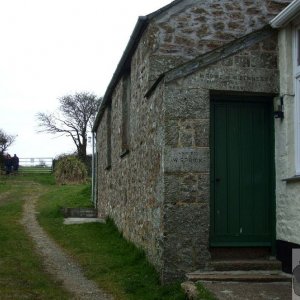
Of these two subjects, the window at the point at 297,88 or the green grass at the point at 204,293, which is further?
the window at the point at 297,88

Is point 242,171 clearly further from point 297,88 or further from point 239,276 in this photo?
point 239,276

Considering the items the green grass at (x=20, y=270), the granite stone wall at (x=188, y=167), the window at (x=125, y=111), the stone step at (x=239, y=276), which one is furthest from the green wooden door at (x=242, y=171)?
the window at (x=125, y=111)

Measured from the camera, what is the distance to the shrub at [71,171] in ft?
96.7

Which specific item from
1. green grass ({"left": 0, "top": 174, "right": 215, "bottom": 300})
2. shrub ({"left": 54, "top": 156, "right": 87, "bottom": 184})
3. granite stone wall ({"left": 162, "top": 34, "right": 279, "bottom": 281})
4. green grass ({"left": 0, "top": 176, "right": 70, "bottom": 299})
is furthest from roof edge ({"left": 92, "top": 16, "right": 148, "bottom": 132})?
shrub ({"left": 54, "top": 156, "right": 87, "bottom": 184})

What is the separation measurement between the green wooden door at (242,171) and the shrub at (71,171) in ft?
72.4

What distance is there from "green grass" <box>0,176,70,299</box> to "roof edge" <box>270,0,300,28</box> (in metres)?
5.00

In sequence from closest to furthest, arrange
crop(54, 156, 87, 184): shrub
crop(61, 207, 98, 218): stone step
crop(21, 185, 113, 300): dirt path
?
crop(21, 185, 113, 300): dirt path
crop(61, 207, 98, 218): stone step
crop(54, 156, 87, 184): shrub

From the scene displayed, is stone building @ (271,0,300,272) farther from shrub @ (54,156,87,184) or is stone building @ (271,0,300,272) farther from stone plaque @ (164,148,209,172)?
shrub @ (54,156,87,184)

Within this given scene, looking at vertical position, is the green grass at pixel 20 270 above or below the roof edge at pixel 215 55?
below

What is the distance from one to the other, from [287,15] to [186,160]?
8.17ft

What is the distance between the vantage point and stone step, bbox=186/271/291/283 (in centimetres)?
701

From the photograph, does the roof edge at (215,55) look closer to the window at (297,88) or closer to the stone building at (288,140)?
the stone building at (288,140)

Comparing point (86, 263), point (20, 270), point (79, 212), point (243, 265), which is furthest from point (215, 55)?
point (79, 212)

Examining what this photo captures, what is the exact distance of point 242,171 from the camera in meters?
7.93
